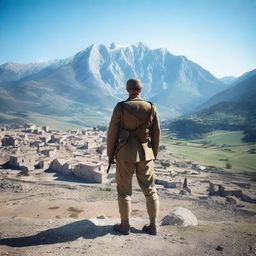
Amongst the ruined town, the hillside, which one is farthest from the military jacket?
the hillside

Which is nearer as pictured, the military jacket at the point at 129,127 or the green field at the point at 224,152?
the military jacket at the point at 129,127

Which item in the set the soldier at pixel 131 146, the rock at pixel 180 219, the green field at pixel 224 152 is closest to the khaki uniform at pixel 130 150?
the soldier at pixel 131 146

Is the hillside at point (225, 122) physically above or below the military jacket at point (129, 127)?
above

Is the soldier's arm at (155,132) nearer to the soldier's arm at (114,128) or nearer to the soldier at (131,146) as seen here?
the soldier at (131,146)

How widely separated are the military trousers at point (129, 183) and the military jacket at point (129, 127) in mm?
201

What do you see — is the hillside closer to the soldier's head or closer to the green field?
the green field

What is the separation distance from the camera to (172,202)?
22672 mm

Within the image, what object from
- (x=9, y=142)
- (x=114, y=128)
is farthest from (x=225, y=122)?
(x=114, y=128)

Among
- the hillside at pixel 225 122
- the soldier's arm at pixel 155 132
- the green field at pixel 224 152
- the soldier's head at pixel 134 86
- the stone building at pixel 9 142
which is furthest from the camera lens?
the hillside at pixel 225 122

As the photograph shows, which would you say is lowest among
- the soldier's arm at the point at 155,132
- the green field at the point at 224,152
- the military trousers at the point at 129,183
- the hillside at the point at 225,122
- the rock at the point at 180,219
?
the green field at the point at 224,152

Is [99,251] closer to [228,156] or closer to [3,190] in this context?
[3,190]

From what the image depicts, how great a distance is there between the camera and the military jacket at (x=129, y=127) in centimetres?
567

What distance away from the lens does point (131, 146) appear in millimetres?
5707

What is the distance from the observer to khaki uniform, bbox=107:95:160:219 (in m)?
5.68
